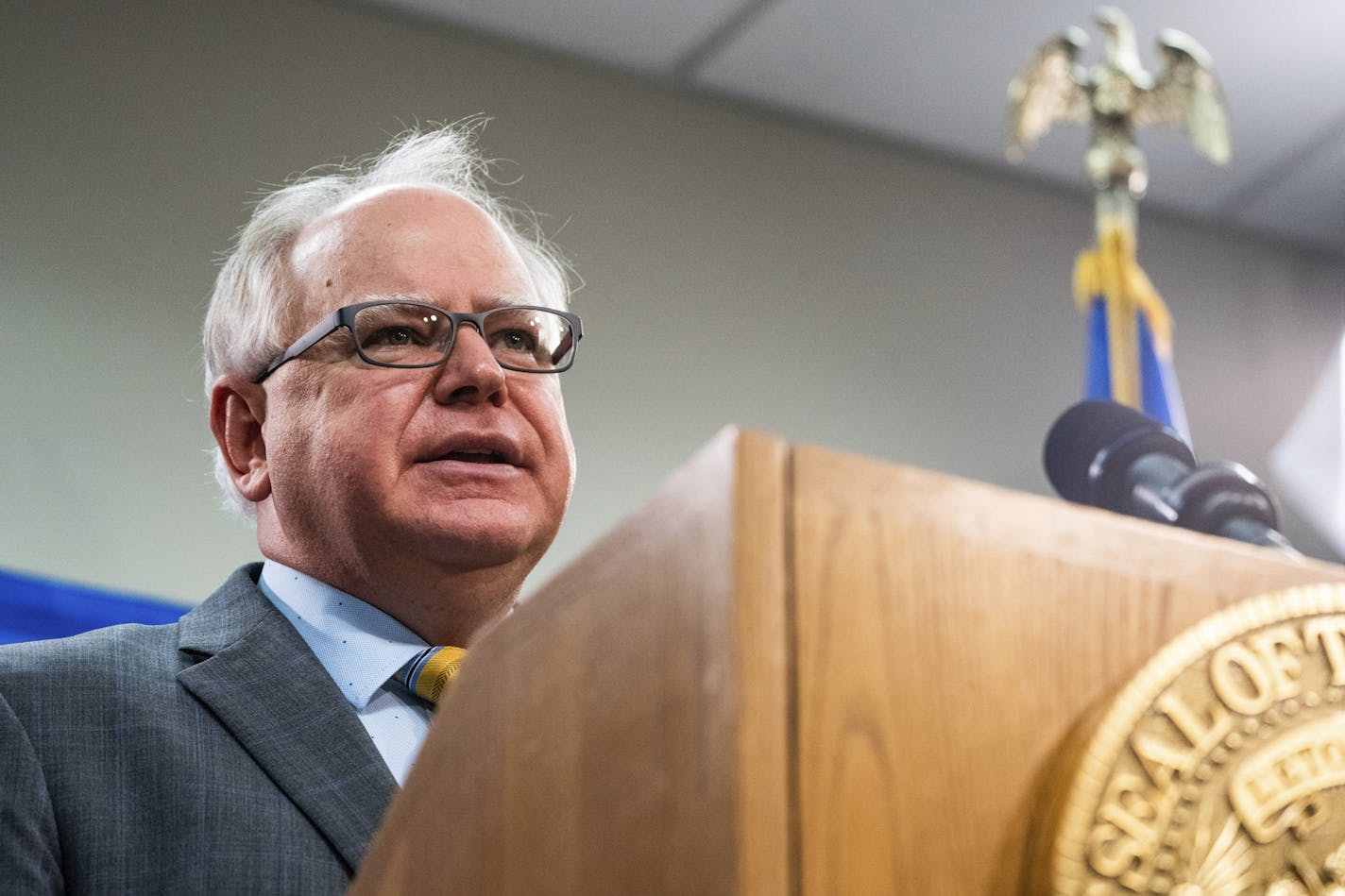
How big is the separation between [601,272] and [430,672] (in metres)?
3.46

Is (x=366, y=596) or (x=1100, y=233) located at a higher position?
(x=1100, y=233)

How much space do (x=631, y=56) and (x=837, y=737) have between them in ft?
15.4

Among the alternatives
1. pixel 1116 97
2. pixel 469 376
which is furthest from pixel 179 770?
pixel 1116 97

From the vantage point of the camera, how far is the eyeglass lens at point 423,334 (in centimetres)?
175

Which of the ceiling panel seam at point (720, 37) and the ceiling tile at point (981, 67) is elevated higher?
the ceiling tile at point (981, 67)

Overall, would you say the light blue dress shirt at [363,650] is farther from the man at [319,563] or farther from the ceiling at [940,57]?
the ceiling at [940,57]

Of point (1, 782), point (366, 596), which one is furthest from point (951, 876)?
point (366, 596)

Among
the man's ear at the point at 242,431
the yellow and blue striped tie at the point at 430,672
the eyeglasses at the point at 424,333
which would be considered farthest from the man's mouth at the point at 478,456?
the man's ear at the point at 242,431

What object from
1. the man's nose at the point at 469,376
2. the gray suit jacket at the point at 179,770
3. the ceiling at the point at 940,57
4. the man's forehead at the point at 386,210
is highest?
the ceiling at the point at 940,57

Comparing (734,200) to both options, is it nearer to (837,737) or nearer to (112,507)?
(112,507)

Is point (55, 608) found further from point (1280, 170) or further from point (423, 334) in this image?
point (1280, 170)

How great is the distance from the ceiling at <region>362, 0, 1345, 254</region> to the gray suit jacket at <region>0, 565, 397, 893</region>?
3.73 meters

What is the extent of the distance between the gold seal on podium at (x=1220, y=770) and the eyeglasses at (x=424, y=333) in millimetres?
1147

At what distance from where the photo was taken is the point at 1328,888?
2.38 ft
